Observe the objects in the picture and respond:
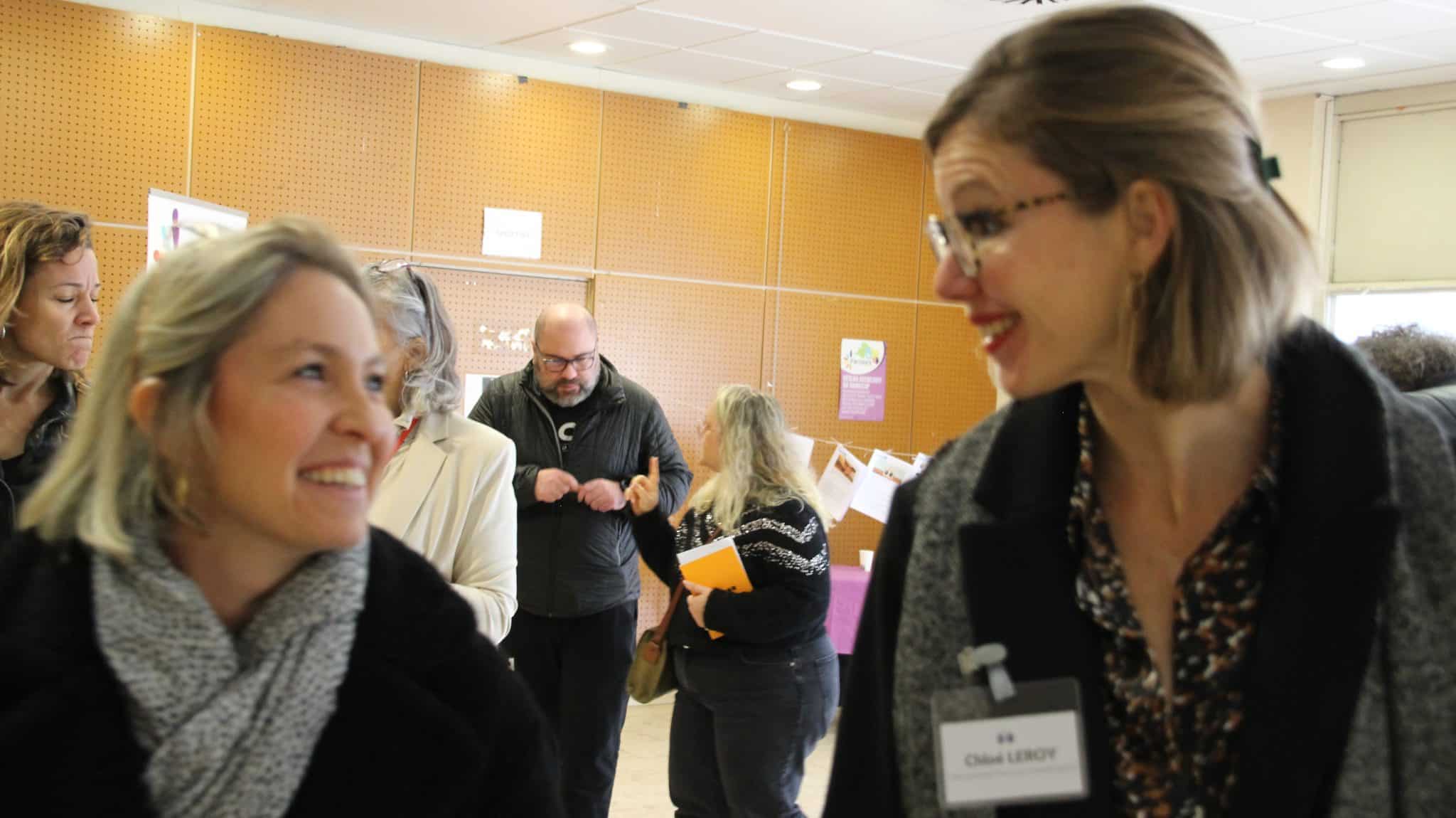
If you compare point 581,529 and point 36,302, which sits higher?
point 36,302

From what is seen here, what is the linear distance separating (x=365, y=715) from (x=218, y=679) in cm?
16

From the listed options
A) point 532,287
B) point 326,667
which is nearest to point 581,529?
point 532,287

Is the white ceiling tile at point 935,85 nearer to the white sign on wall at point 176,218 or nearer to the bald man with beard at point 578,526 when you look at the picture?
the bald man with beard at point 578,526

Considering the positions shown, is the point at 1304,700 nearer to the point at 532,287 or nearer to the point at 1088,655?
the point at 1088,655

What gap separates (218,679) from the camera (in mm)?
1341

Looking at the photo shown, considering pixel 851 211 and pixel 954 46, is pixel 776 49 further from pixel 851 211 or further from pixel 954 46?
pixel 851 211

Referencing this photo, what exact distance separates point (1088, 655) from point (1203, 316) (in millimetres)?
364

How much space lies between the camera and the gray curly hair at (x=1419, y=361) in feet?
9.12

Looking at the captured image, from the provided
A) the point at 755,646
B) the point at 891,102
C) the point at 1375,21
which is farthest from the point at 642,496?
the point at 891,102

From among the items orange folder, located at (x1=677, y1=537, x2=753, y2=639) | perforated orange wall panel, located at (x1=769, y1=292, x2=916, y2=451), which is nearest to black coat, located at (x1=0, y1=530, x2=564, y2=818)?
orange folder, located at (x1=677, y1=537, x2=753, y2=639)

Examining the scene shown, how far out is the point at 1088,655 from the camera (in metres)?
1.32

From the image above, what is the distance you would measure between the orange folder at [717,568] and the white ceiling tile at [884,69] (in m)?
3.61

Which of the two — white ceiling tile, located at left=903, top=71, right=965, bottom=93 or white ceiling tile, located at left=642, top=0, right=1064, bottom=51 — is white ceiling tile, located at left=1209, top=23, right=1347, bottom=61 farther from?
white ceiling tile, located at left=903, top=71, right=965, bottom=93

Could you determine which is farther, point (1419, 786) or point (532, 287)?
point (532, 287)
